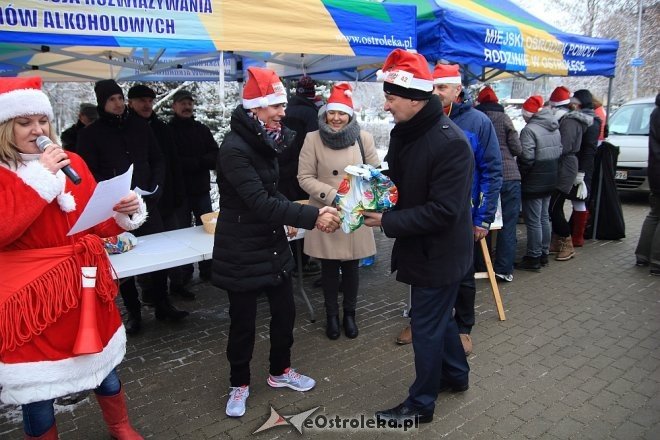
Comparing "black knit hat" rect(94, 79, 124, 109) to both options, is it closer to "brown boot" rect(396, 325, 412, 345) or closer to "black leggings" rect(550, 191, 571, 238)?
"brown boot" rect(396, 325, 412, 345)

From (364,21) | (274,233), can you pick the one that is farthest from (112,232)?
(364,21)

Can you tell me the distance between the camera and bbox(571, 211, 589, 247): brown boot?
22.5ft

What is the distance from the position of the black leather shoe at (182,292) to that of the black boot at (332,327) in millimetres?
1669

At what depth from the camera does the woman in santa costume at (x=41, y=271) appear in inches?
78.3

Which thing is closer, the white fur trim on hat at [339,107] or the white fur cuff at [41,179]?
the white fur cuff at [41,179]

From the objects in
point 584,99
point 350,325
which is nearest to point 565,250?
point 584,99

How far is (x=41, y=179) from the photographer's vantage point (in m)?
1.97

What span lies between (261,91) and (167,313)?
2.63 m

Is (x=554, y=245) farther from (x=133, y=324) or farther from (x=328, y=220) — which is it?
(x=133, y=324)

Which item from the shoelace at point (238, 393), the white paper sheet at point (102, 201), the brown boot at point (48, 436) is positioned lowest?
the shoelace at point (238, 393)

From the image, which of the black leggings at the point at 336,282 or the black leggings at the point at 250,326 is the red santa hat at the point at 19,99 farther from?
the black leggings at the point at 336,282

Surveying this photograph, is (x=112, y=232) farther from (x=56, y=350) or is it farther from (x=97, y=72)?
(x=97, y=72)

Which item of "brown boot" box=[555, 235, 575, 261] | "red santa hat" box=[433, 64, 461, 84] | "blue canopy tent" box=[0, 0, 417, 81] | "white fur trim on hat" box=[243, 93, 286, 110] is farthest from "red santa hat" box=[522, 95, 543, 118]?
"white fur trim on hat" box=[243, 93, 286, 110]

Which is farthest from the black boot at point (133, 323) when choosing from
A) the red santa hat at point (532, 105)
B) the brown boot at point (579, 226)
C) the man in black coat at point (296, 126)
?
the brown boot at point (579, 226)
